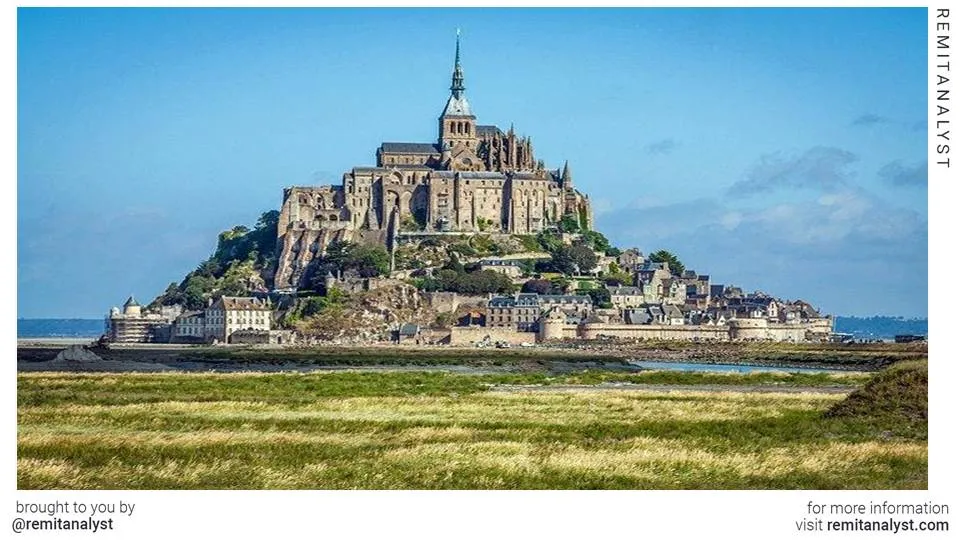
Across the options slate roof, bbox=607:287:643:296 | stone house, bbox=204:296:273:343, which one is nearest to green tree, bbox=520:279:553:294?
slate roof, bbox=607:287:643:296

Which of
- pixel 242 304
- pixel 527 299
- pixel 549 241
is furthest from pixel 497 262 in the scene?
pixel 242 304

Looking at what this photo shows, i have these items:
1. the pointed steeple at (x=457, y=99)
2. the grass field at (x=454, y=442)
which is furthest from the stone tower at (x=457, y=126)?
the grass field at (x=454, y=442)

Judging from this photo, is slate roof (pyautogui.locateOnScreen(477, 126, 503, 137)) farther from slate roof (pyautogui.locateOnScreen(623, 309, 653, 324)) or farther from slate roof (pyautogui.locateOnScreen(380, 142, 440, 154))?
slate roof (pyautogui.locateOnScreen(623, 309, 653, 324))

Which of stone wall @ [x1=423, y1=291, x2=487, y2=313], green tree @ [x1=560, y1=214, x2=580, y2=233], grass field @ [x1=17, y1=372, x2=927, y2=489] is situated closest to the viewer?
grass field @ [x1=17, y1=372, x2=927, y2=489]

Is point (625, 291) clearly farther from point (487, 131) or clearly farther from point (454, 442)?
point (454, 442)
